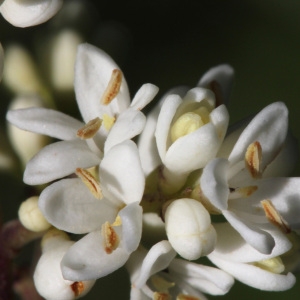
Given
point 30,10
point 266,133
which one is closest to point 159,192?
point 266,133

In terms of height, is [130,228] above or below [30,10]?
below

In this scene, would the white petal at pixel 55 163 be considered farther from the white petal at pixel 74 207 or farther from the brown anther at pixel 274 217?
the brown anther at pixel 274 217

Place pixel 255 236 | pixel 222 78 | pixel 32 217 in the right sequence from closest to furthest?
pixel 255 236, pixel 32 217, pixel 222 78

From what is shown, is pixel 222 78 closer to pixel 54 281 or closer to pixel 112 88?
pixel 112 88

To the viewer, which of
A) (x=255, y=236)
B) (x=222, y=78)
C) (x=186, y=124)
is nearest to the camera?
(x=255, y=236)

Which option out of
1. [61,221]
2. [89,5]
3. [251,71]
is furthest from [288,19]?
[61,221]

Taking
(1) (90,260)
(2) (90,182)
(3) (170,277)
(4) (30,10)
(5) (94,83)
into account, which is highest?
(4) (30,10)

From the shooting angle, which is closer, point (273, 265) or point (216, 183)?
point (216, 183)
